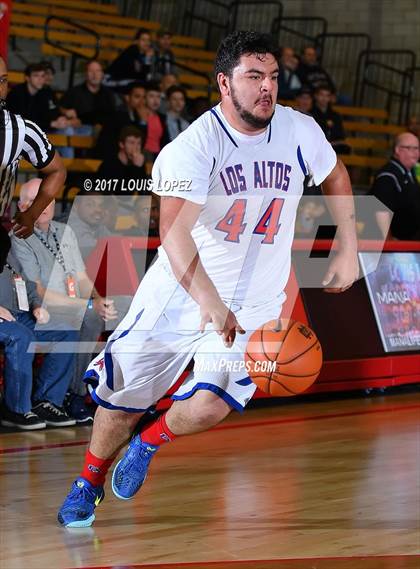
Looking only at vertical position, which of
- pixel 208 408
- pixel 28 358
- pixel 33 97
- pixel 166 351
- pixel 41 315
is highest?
pixel 166 351

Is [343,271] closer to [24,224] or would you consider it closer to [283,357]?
[283,357]

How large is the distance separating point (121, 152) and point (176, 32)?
10850 millimetres

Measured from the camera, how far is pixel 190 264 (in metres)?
4.88

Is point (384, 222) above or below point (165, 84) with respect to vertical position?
below

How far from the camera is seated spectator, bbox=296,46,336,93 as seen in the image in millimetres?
17484

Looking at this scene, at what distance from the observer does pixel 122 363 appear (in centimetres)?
544

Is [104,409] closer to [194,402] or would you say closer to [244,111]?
[194,402]

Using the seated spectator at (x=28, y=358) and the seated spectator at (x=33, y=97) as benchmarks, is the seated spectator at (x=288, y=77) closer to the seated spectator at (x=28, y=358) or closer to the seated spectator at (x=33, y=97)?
the seated spectator at (x=33, y=97)

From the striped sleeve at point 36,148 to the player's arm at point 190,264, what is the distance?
1314 mm

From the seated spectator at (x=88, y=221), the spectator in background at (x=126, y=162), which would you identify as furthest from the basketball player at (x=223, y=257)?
the spectator in background at (x=126, y=162)

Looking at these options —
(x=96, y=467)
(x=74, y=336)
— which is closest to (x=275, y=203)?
(x=96, y=467)

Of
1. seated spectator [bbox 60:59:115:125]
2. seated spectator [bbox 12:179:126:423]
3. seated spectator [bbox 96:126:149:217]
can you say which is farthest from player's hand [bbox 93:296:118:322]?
seated spectator [bbox 60:59:115:125]

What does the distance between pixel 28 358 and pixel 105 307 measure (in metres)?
0.64

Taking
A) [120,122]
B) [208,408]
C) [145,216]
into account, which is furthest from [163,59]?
[208,408]
